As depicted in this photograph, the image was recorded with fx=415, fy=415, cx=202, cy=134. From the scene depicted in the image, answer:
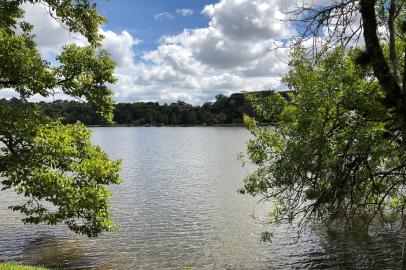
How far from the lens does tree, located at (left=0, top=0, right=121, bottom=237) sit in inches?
559

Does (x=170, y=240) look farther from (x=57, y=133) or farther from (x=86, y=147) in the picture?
(x=57, y=133)

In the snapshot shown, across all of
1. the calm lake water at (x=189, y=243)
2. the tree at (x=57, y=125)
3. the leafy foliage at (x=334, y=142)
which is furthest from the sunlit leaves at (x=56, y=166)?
the leafy foliage at (x=334, y=142)

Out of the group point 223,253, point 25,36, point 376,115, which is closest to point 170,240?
point 223,253

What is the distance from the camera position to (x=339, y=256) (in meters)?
22.0

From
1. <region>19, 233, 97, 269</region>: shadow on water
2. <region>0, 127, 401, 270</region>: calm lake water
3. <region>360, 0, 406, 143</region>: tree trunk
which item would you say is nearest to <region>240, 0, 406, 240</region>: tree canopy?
<region>360, 0, 406, 143</region>: tree trunk

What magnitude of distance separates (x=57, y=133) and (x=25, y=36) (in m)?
4.81

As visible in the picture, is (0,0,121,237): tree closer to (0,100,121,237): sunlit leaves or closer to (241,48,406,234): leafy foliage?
(0,100,121,237): sunlit leaves

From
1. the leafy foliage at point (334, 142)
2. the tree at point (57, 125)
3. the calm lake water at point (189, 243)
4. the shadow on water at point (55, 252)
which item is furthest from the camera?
the shadow on water at point (55, 252)

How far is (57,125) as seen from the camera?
1681 cm

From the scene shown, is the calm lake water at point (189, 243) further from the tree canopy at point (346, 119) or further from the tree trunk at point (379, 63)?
the tree trunk at point (379, 63)

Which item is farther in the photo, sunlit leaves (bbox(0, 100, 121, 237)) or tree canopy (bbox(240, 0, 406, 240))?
sunlit leaves (bbox(0, 100, 121, 237))

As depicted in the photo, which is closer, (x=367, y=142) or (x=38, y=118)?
(x=367, y=142)

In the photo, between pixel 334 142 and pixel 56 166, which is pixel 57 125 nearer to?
pixel 56 166

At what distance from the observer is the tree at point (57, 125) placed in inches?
559
